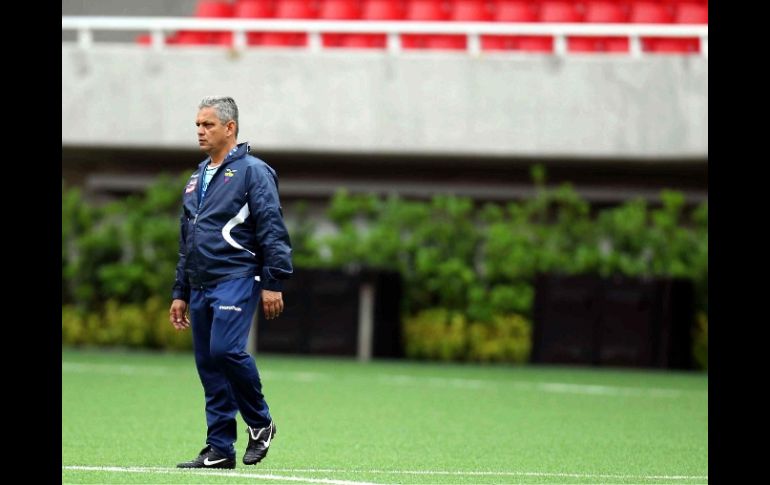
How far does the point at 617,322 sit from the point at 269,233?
11826mm

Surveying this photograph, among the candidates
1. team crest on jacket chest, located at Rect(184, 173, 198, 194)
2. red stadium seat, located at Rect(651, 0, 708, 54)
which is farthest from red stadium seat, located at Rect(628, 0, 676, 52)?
team crest on jacket chest, located at Rect(184, 173, 198, 194)

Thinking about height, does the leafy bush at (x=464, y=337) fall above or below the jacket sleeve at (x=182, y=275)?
below

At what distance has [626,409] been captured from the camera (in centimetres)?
1288

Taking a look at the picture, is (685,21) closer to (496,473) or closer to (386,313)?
(386,313)

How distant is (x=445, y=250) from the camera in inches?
809

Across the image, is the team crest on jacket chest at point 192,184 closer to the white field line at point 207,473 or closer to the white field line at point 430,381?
the white field line at point 207,473

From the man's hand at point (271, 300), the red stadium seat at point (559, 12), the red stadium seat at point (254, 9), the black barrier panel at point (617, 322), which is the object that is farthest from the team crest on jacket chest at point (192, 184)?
the red stadium seat at point (254, 9)

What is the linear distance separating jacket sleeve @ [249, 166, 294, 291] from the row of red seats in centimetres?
1486

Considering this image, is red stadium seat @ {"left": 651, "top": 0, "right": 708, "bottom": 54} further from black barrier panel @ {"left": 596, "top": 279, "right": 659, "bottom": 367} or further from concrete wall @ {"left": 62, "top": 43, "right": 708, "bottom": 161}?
black barrier panel @ {"left": 596, "top": 279, "right": 659, "bottom": 367}

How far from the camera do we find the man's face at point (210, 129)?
7512mm

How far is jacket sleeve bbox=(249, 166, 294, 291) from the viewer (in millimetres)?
7371

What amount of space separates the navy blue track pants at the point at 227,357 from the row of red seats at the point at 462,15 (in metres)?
14.9

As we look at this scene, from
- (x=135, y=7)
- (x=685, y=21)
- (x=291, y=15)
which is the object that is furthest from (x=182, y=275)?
(x=135, y=7)

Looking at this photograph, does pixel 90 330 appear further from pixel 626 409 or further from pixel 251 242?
pixel 251 242
